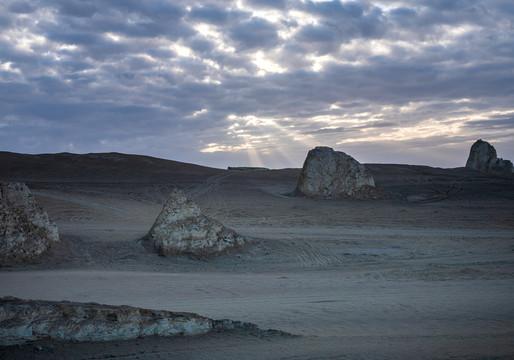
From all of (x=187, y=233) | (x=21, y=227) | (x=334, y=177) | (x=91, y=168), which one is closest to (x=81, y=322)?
(x=21, y=227)

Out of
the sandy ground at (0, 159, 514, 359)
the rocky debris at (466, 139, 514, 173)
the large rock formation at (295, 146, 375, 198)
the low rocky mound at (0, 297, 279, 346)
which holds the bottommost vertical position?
the sandy ground at (0, 159, 514, 359)

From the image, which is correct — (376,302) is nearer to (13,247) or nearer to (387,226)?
(13,247)

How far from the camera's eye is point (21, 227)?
10.8 m

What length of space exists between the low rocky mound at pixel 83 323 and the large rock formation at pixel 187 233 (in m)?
7.56

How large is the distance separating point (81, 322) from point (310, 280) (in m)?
5.70

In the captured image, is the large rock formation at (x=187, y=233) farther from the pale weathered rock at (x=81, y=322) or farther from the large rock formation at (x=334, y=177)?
the large rock formation at (x=334, y=177)

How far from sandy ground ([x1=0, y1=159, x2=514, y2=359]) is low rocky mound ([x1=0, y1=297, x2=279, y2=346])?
0.11 metres

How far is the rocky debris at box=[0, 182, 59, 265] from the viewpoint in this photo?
34.2 feet

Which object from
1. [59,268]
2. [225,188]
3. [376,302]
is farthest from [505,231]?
[225,188]

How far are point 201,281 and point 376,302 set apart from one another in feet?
12.0

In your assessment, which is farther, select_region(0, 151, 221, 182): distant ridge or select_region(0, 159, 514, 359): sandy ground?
select_region(0, 151, 221, 182): distant ridge

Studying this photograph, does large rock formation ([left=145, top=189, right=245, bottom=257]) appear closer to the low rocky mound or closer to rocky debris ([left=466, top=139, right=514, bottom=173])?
the low rocky mound

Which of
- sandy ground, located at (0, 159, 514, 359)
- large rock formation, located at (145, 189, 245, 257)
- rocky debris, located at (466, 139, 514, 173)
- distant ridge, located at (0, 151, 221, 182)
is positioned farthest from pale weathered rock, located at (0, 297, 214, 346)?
rocky debris, located at (466, 139, 514, 173)

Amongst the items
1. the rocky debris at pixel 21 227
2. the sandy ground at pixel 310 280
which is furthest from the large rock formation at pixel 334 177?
the rocky debris at pixel 21 227
